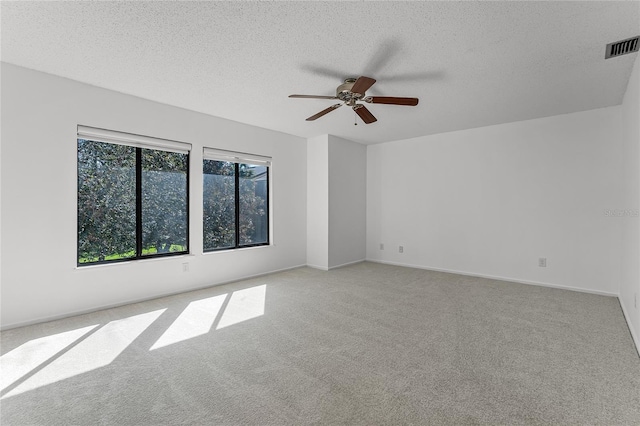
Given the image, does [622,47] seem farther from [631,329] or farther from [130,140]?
[130,140]

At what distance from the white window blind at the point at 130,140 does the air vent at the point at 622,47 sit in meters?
4.52

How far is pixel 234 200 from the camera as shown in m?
4.71

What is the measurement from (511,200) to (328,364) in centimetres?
404

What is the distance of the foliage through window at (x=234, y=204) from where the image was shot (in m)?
4.38

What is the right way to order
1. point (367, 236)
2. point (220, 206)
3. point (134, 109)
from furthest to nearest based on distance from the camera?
1. point (367, 236)
2. point (220, 206)
3. point (134, 109)

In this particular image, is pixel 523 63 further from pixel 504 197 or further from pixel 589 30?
pixel 504 197

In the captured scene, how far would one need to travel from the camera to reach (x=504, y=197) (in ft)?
15.3

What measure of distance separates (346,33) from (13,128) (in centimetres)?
320

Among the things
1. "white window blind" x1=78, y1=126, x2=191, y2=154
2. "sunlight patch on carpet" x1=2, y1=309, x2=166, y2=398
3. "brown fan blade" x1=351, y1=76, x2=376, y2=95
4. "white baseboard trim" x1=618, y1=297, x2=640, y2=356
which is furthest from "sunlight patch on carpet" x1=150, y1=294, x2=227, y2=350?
"white baseboard trim" x1=618, y1=297, x2=640, y2=356

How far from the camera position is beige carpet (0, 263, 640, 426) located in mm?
1657

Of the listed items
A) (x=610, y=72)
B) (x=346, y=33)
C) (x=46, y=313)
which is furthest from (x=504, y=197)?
(x=46, y=313)

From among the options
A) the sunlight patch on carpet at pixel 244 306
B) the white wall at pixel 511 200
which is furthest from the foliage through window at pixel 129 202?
the white wall at pixel 511 200

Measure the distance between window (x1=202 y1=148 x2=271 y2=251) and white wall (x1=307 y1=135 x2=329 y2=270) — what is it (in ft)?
2.95

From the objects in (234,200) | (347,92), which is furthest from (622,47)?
(234,200)
